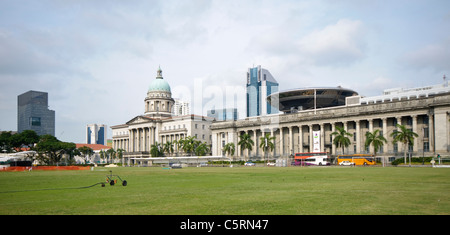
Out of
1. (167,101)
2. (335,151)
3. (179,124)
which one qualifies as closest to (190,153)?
(179,124)

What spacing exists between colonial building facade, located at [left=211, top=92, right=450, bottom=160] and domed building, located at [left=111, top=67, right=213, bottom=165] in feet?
51.1

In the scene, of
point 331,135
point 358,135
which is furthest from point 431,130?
point 331,135

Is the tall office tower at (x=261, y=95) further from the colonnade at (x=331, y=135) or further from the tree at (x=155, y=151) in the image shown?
the tree at (x=155, y=151)

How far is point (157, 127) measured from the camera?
16538cm

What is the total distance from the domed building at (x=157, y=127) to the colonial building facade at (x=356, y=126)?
15580 mm

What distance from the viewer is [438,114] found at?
86312 mm

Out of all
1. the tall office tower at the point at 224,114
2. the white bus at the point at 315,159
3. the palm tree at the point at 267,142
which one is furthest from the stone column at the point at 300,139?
the tall office tower at the point at 224,114

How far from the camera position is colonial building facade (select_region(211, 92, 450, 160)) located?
87.1 metres

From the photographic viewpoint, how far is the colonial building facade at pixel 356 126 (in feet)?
286

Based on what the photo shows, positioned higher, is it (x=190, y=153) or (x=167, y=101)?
(x=167, y=101)
